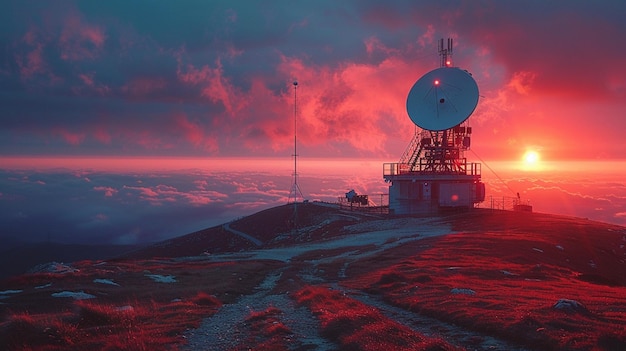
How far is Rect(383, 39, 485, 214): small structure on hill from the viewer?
240ft

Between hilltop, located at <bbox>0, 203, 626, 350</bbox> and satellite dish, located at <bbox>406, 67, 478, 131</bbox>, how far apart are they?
25585 mm

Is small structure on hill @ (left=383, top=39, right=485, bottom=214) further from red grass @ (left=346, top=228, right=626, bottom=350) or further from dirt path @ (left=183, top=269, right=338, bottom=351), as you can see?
dirt path @ (left=183, top=269, right=338, bottom=351)

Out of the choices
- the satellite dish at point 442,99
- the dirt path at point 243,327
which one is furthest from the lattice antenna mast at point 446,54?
the dirt path at point 243,327

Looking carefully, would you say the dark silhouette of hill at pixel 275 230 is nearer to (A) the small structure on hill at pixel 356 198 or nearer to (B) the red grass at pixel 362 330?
(A) the small structure on hill at pixel 356 198

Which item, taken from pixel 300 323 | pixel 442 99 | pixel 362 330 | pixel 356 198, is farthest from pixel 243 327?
pixel 356 198

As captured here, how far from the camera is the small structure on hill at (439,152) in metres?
73.1

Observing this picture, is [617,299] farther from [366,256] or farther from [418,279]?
[366,256]

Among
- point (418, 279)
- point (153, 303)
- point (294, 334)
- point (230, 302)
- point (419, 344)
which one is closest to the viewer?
point (419, 344)

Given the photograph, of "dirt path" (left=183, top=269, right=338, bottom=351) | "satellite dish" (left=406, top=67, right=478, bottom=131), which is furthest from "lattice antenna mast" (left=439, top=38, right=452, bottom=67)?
"dirt path" (left=183, top=269, right=338, bottom=351)

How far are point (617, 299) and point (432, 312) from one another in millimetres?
8084

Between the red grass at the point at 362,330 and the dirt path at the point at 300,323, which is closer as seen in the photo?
the red grass at the point at 362,330

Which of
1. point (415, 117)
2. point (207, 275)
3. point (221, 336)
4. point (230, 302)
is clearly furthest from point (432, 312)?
point (415, 117)

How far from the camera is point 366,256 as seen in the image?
134 feet

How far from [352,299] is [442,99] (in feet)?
190
